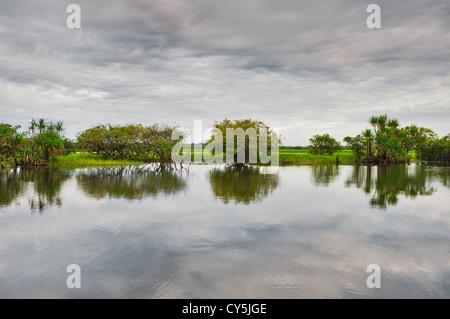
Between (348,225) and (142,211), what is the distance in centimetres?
836

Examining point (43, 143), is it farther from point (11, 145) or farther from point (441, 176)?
point (441, 176)

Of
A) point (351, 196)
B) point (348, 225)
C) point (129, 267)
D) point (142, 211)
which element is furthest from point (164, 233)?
point (351, 196)

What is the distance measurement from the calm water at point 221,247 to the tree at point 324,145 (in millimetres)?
51406

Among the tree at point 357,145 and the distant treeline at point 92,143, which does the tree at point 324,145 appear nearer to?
the tree at point 357,145

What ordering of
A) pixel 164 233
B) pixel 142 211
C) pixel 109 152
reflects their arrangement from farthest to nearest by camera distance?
1. pixel 109 152
2. pixel 142 211
3. pixel 164 233

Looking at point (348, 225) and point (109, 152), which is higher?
point (109, 152)

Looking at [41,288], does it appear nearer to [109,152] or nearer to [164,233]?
[164,233]

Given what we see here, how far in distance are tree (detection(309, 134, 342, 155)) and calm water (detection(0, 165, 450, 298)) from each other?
51406mm

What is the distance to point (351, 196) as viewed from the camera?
18469mm

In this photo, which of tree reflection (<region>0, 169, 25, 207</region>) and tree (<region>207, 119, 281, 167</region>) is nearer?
tree reflection (<region>0, 169, 25, 207</region>)

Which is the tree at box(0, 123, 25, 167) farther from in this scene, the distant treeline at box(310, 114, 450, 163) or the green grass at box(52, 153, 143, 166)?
the distant treeline at box(310, 114, 450, 163)

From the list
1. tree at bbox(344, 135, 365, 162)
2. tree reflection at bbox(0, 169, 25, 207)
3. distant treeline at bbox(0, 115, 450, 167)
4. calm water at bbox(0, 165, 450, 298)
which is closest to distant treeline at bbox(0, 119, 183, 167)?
distant treeline at bbox(0, 115, 450, 167)

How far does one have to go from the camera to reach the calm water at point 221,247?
21.3 feet

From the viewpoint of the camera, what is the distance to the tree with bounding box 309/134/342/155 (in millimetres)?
66750
